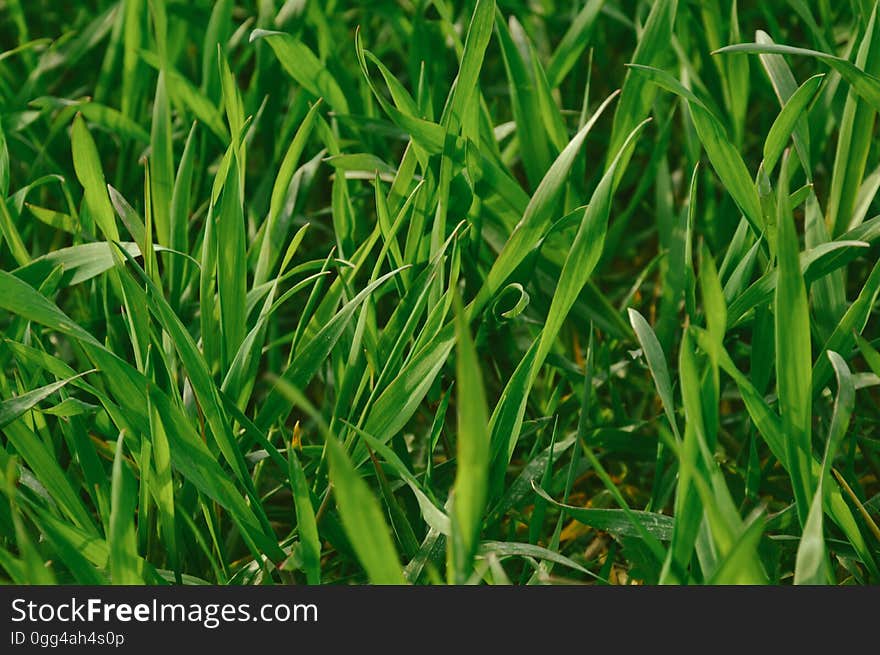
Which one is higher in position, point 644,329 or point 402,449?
point 644,329

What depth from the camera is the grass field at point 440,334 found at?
1.99 feet

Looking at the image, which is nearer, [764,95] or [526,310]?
[526,310]

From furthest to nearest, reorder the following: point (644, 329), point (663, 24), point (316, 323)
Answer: point (663, 24)
point (316, 323)
point (644, 329)

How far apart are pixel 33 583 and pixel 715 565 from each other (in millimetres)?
381

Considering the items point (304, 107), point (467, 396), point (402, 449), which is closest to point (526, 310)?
point (402, 449)

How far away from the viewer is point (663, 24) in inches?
33.4

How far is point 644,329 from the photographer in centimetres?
64

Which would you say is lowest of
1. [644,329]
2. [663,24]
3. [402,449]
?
[402,449]

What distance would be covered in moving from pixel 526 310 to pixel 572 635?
38cm

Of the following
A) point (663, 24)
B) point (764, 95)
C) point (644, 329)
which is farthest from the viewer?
point (764, 95)

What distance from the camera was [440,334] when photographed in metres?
0.69

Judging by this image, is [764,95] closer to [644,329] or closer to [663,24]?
[663,24]

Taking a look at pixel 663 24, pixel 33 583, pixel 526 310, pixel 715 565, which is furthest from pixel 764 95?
pixel 33 583

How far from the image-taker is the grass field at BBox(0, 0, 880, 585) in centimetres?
61
